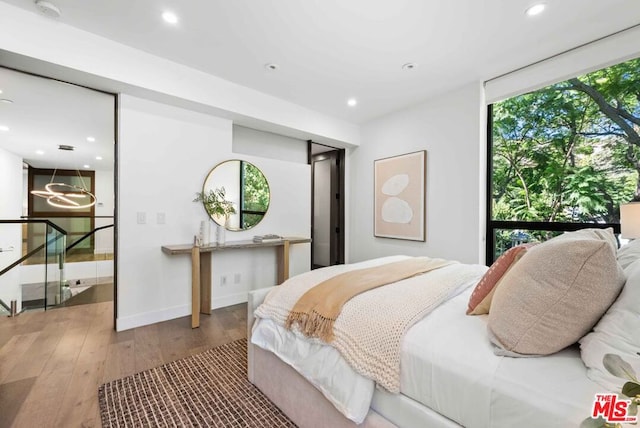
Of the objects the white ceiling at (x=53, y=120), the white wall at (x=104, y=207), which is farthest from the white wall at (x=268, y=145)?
the white wall at (x=104, y=207)

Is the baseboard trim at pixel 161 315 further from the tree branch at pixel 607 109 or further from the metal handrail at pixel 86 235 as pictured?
the tree branch at pixel 607 109

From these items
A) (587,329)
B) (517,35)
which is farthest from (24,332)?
(517,35)

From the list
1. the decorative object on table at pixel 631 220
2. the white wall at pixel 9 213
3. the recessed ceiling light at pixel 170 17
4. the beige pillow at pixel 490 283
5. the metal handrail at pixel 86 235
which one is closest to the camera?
the beige pillow at pixel 490 283

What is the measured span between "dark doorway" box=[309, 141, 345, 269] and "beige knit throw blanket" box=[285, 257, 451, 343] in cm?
296

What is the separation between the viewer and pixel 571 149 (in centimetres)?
272

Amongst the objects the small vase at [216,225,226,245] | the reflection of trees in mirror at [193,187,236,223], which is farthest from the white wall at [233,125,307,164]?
the small vase at [216,225,226,245]

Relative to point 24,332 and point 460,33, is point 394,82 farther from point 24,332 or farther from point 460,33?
point 24,332

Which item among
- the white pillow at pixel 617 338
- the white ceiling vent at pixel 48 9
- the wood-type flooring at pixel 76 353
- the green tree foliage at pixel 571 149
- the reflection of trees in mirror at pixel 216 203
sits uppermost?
the white ceiling vent at pixel 48 9

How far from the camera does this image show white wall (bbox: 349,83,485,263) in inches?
126

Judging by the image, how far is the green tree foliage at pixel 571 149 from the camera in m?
2.43

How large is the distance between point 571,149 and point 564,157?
86mm

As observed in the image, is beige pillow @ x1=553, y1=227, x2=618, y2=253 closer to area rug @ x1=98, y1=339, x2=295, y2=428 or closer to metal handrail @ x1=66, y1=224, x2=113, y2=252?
area rug @ x1=98, y1=339, x2=295, y2=428

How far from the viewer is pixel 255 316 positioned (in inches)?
68.8

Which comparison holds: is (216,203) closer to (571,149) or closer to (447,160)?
(447,160)
